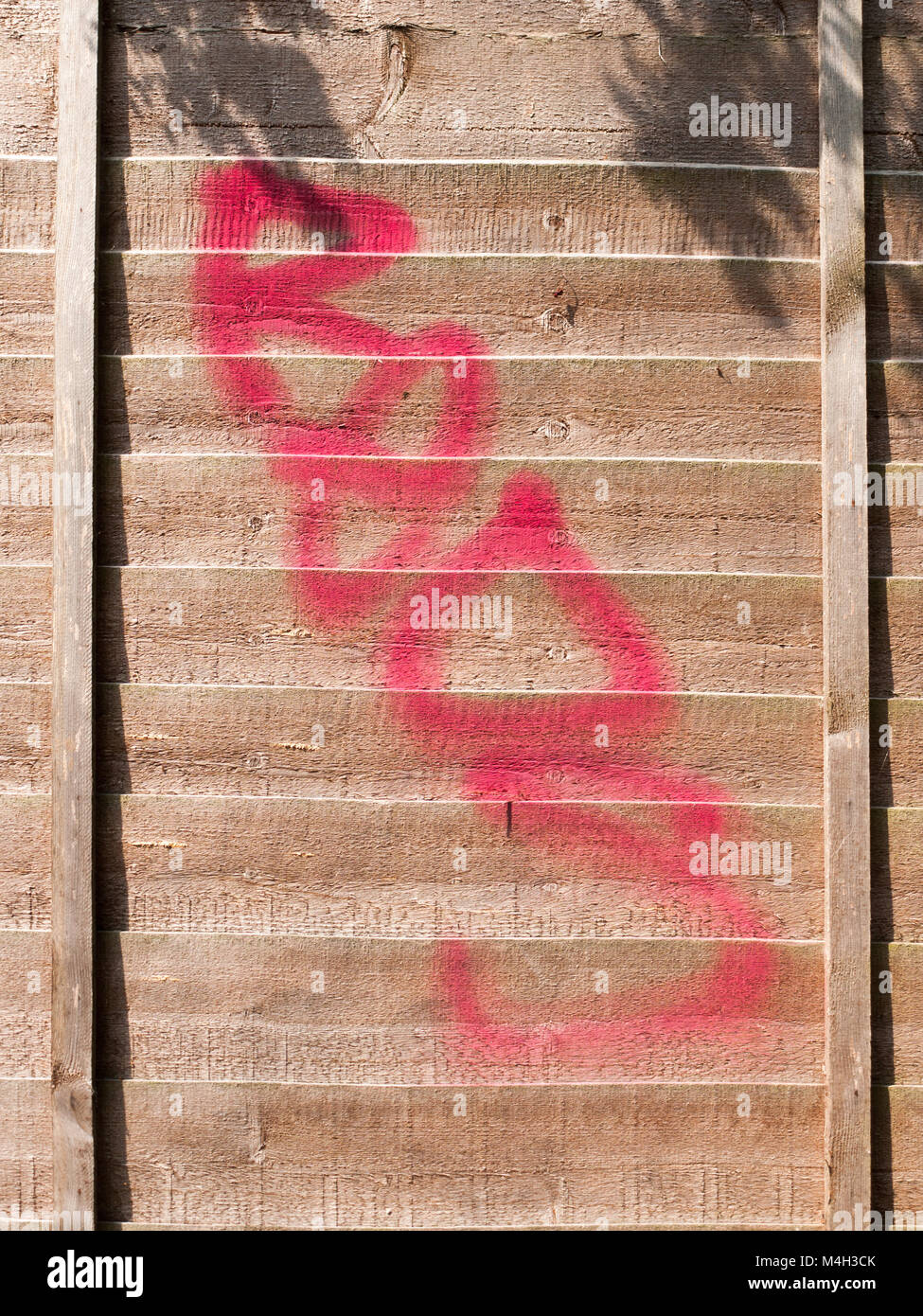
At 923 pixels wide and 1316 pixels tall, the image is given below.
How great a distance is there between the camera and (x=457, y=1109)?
2.32 meters

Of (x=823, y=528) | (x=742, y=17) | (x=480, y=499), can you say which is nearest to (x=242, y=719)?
(x=480, y=499)

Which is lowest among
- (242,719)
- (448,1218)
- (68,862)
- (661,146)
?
(448,1218)

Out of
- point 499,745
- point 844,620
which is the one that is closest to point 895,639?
point 844,620

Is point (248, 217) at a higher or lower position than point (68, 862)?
Answer: higher

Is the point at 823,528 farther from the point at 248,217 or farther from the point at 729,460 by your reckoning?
the point at 248,217

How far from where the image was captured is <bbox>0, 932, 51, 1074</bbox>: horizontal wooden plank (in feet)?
7.65

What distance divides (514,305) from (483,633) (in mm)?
970

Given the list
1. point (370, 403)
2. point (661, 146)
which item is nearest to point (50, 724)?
point (370, 403)

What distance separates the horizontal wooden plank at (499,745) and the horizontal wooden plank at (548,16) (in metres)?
1.96

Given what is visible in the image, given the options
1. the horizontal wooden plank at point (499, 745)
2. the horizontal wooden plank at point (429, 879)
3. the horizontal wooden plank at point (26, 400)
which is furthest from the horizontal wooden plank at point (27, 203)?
the horizontal wooden plank at point (429, 879)

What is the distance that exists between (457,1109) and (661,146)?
286cm

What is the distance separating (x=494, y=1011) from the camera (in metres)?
2.32

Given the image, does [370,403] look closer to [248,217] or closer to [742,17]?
[248,217]

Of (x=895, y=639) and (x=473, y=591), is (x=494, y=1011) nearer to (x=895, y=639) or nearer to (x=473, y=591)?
(x=473, y=591)
